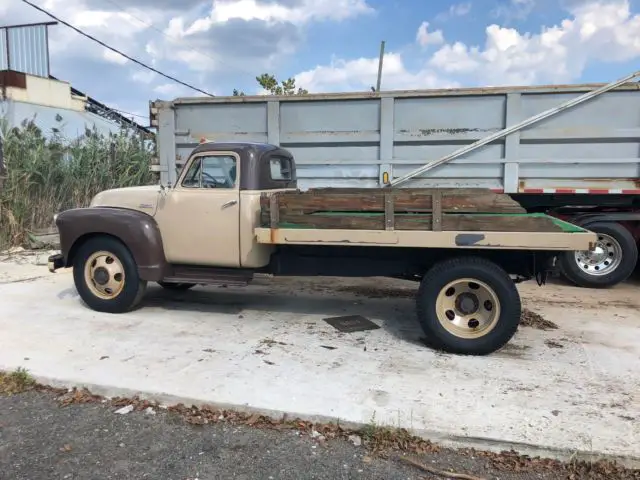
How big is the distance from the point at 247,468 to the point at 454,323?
2.50 meters

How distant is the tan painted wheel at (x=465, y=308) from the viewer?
487 centimetres

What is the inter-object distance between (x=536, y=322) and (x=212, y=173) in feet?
12.6

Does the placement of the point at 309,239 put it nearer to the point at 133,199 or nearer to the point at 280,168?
the point at 280,168

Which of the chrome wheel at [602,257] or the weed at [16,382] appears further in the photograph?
the chrome wheel at [602,257]

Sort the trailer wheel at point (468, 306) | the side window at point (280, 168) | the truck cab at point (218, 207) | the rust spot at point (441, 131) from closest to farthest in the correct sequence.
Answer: the trailer wheel at point (468, 306)
the truck cab at point (218, 207)
the side window at point (280, 168)
the rust spot at point (441, 131)

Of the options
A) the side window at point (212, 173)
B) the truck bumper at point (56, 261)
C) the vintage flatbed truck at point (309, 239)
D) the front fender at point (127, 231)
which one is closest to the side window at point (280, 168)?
the vintage flatbed truck at point (309, 239)

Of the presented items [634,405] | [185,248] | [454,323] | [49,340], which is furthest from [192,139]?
[634,405]

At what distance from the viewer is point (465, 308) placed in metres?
4.92

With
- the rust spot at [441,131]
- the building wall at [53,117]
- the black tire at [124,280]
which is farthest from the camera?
the building wall at [53,117]

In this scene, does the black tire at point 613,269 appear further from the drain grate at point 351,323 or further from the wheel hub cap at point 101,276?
the wheel hub cap at point 101,276

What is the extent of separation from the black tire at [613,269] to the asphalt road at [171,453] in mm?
5454

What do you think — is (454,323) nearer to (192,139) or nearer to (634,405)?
(634,405)

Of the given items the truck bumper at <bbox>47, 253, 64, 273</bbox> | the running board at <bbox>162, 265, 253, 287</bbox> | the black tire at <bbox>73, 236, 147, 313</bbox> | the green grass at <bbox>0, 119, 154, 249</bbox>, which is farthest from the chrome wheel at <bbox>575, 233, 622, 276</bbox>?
the green grass at <bbox>0, 119, 154, 249</bbox>

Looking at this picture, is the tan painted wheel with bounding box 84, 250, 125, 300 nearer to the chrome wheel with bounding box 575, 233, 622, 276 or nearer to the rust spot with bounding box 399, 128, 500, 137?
the rust spot with bounding box 399, 128, 500, 137
